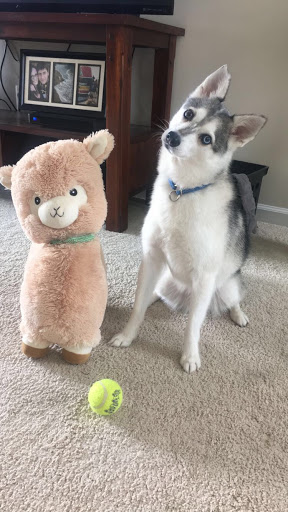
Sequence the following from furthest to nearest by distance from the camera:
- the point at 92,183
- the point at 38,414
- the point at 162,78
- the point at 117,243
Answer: the point at 162,78, the point at 117,243, the point at 92,183, the point at 38,414

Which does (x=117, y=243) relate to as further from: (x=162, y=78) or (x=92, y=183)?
(x=162, y=78)

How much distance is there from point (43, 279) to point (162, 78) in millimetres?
1560

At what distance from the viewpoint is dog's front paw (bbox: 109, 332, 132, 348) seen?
118cm

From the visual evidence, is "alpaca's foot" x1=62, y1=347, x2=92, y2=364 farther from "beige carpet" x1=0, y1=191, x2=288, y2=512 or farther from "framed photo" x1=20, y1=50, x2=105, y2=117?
"framed photo" x1=20, y1=50, x2=105, y2=117

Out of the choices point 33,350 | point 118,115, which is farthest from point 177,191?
point 118,115

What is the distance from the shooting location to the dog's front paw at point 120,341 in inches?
46.5

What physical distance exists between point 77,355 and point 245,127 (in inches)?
30.3

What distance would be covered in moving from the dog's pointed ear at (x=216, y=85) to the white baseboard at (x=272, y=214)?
48.1 inches

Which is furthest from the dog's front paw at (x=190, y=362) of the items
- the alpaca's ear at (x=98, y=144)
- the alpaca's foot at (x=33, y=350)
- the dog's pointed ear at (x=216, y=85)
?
the dog's pointed ear at (x=216, y=85)

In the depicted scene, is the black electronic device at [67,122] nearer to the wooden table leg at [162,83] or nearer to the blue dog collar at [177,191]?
the wooden table leg at [162,83]

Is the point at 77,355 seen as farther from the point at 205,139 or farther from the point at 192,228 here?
the point at 205,139

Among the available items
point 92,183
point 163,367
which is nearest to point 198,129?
point 92,183

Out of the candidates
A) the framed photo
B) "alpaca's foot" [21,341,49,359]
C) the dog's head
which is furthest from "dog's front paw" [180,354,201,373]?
the framed photo

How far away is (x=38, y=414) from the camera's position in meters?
0.94
